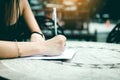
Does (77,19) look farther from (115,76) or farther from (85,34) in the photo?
(115,76)

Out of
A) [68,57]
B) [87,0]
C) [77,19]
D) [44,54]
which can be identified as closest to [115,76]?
[68,57]

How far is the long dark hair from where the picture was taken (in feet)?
6.80

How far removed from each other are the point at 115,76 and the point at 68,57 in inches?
16.3

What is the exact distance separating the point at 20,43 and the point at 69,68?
366mm

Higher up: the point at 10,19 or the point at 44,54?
the point at 10,19

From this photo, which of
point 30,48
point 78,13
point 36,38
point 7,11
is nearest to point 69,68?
point 30,48

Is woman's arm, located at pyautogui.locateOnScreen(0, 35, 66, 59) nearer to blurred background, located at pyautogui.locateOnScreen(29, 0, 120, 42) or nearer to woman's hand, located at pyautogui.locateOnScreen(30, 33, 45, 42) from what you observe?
woman's hand, located at pyautogui.locateOnScreen(30, 33, 45, 42)

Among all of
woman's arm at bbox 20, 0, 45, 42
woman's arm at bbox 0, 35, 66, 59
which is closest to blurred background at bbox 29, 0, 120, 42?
woman's arm at bbox 20, 0, 45, 42

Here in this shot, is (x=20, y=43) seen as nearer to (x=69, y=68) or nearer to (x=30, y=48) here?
(x=30, y=48)

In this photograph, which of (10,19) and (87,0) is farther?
(87,0)

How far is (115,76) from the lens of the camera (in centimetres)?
127

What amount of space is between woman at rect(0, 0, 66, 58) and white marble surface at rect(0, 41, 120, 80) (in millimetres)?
68

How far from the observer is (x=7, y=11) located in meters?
2.09

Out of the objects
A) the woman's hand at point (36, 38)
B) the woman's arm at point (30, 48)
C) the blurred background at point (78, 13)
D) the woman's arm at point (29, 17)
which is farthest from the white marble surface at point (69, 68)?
the blurred background at point (78, 13)
